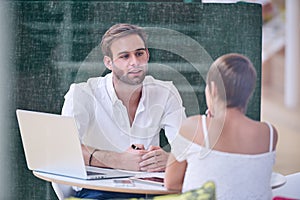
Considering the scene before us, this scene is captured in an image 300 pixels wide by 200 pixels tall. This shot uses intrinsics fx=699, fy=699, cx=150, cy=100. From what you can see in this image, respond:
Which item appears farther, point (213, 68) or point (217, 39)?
point (217, 39)

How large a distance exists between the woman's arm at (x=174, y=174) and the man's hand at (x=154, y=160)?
3 cm

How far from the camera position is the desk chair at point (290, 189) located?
6.59 ft

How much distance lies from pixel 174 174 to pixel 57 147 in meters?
0.37

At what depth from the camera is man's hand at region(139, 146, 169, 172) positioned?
195 cm

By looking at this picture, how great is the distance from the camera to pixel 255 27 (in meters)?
2.11

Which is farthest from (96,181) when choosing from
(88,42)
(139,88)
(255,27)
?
(255,27)

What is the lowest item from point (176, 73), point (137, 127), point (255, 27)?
point (137, 127)

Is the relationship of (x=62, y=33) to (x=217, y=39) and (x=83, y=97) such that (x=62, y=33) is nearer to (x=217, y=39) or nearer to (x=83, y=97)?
(x=83, y=97)

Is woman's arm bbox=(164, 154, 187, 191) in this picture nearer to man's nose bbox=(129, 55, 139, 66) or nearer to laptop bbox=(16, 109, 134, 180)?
laptop bbox=(16, 109, 134, 180)

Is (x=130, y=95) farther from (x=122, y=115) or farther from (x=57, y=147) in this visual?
(x=57, y=147)

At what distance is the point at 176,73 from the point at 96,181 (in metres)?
0.39

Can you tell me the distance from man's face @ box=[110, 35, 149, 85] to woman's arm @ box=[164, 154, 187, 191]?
0.25m

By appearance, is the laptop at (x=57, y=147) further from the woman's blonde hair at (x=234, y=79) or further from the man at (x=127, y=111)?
the woman's blonde hair at (x=234, y=79)

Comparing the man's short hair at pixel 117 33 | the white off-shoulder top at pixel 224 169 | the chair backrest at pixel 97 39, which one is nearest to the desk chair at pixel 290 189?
the white off-shoulder top at pixel 224 169
